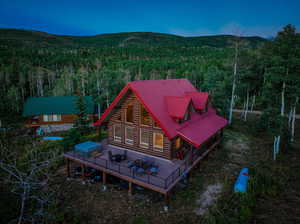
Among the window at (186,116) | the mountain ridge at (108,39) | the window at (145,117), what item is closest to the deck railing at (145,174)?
the window at (186,116)

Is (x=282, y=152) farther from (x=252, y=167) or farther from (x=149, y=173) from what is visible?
(x=149, y=173)

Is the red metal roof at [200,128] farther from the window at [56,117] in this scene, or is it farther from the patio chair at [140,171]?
the window at [56,117]

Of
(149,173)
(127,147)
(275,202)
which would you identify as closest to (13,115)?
(127,147)

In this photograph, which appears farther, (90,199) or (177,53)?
(177,53)

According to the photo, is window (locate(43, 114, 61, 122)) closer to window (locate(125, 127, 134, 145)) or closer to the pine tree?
the pine tree

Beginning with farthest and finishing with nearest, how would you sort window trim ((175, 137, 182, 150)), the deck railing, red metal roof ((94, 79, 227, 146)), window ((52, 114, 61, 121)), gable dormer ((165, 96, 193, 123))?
window ((52, 114, 61, 121)), window trim ((175, 137, 182, 150)), gable dormer ((165, 96, 193, 123)), red metal roof ((94, 79, 227, 146)), the deck railing

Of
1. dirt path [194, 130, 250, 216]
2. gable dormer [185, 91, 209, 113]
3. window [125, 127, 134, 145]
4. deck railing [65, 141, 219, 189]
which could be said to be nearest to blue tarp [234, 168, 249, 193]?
dirt path [194, 130, 250, 216]

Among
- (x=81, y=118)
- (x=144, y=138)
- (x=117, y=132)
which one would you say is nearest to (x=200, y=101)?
(x=144, y=138)
